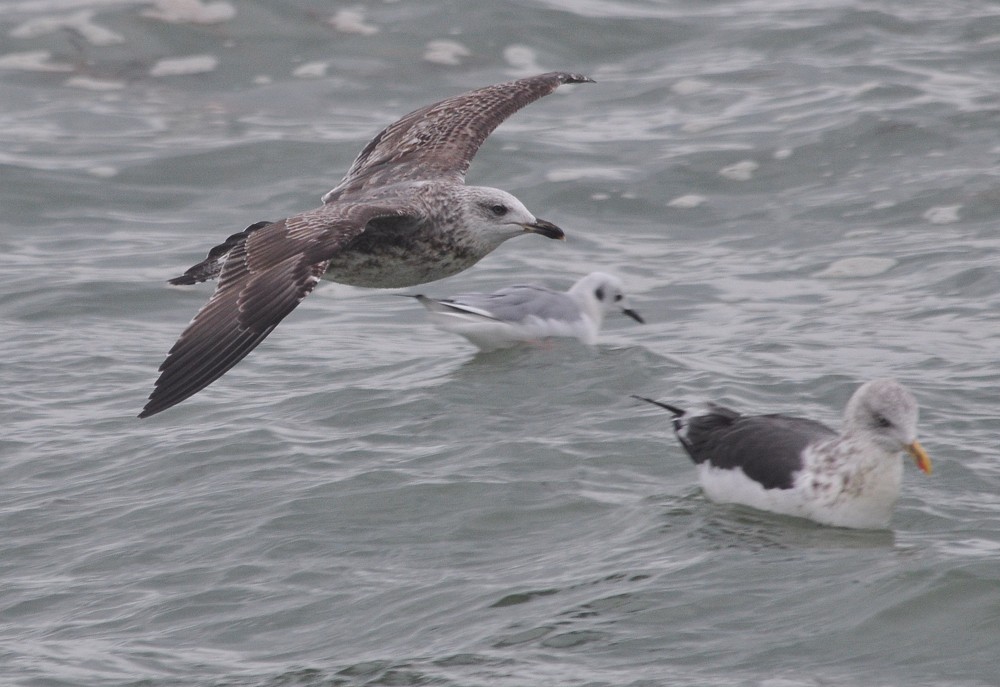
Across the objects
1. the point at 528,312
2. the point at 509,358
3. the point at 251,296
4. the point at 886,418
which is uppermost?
the point at 251,296

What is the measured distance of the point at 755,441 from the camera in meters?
8.09

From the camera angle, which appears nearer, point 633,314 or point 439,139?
point 439,139

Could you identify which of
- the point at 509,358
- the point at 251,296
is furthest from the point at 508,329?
the point at 251,296

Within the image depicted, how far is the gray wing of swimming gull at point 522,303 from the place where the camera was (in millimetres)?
10664

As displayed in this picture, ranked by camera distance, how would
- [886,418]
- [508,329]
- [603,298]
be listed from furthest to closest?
[603,298], [508,329], [886,418]

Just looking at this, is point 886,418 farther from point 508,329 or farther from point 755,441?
point 508,329

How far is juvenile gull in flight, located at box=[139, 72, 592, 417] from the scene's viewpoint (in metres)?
6.82

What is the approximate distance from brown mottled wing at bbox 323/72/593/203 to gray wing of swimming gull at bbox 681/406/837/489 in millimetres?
1847

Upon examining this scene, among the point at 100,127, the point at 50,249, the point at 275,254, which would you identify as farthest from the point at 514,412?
the point at 100,127

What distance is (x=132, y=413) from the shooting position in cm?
980

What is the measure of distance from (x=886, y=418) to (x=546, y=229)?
1816mm

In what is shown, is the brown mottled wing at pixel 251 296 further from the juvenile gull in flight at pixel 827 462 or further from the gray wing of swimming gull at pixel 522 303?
the gray wing of swimming gull at pixel 522 303

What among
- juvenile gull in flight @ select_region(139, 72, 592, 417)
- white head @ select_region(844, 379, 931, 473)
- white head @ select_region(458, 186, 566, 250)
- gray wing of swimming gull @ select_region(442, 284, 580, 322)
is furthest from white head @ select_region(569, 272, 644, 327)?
white head @ select_region(844, 379, 931, 473)

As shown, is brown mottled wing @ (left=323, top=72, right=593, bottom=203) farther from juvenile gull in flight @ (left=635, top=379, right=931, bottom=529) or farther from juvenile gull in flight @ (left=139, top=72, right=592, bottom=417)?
juvenile gull in flight @ (left=635, top=379, right=931, bottom=529)
